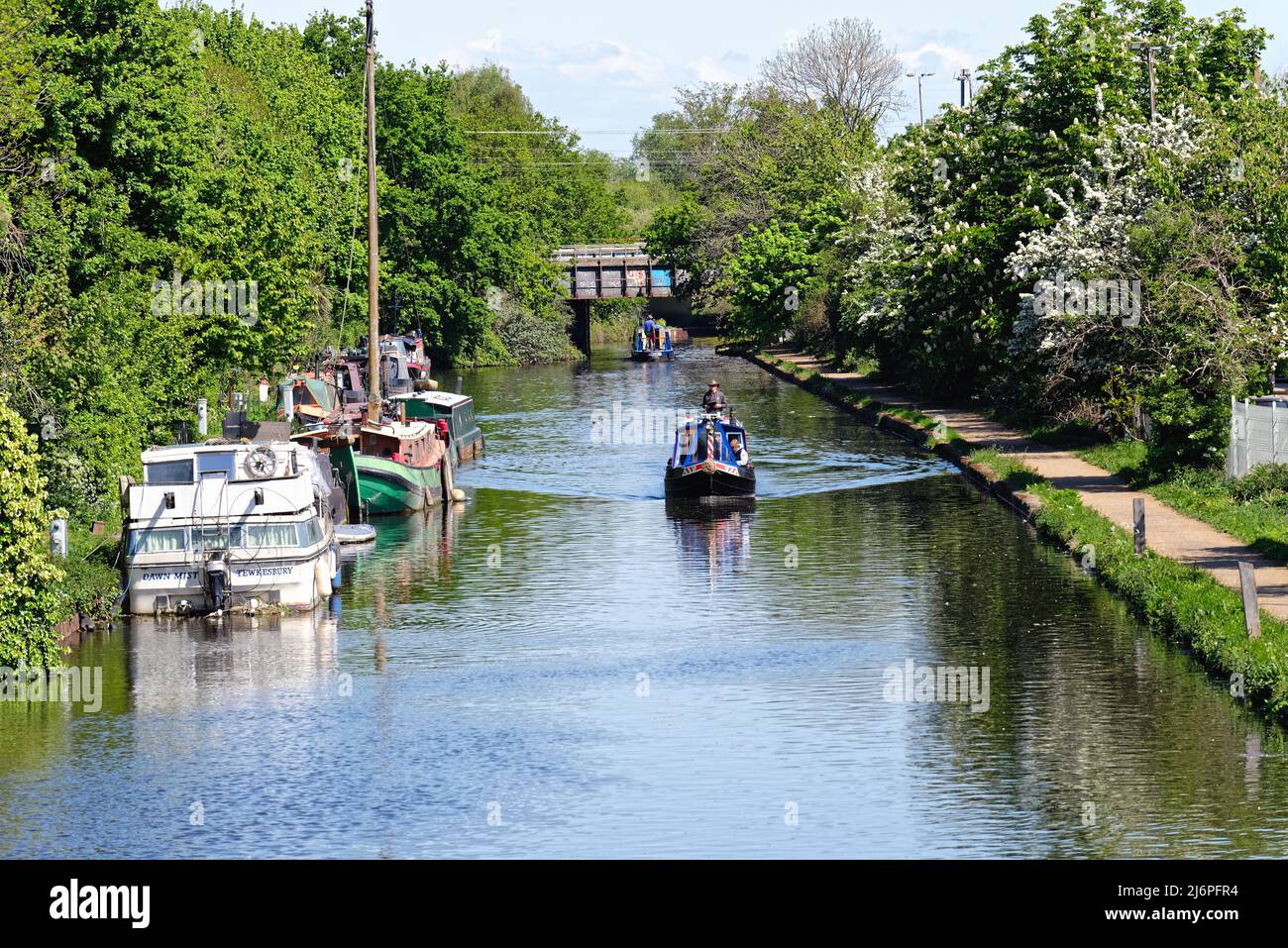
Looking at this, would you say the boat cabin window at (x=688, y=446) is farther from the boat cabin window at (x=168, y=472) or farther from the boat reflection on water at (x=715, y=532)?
the boat cabin window at (x=168, y=472)

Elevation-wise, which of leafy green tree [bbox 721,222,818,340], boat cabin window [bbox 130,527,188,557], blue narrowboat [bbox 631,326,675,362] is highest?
leafy green tree [bbox 721,222,818,340]

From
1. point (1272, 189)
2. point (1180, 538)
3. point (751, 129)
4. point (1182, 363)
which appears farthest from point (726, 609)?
point (751, 129)

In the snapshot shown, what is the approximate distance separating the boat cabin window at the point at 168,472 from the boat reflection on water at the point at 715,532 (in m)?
9.89

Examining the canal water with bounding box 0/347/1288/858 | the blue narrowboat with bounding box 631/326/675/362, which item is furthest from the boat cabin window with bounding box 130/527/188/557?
the blue narrowboat with bounding box 631/326/675/362

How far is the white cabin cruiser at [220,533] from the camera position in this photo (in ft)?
103

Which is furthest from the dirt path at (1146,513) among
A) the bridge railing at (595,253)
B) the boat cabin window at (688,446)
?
the bridge railing at (595,253)

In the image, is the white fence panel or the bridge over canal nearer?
the white fence panel

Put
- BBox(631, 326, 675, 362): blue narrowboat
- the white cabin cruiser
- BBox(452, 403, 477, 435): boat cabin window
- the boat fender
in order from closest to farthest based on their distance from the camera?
the white cabin cruiser, the boat fender, BBox(452, 403, 477, 435): boat cabin window, BBox(631, 326, 675, 362): blue narrowboat

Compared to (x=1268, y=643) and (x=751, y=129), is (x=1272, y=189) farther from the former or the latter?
(x=751, y=129)

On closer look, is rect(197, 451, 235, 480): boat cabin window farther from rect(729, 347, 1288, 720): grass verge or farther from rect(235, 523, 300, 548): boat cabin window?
rect(729, 347, 1288, 720): grass verge

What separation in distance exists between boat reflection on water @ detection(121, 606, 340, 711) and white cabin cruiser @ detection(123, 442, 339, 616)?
1.33ft

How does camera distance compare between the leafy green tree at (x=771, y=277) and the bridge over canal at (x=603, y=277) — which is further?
the bridge over canal at (x=603, y=277)

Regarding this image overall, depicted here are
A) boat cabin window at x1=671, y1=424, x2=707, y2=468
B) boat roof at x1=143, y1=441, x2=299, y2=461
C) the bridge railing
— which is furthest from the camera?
the bridge railing

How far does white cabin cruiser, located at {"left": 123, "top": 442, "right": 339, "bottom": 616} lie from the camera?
31.5 m
